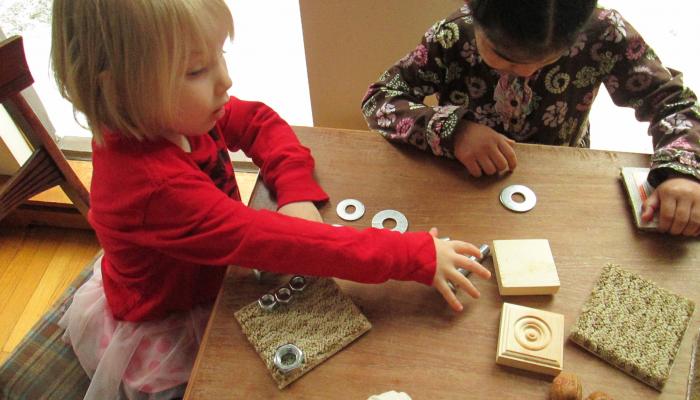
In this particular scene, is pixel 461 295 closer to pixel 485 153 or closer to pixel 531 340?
pixel 531 340

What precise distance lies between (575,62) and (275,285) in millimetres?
690

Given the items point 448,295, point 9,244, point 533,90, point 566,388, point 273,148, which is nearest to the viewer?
point 566,388

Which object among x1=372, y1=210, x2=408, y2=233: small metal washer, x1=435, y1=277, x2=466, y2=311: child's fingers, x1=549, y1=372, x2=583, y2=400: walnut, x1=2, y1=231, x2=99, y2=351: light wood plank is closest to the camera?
x1=549, y1=372, x2=583, y2=400: walnut

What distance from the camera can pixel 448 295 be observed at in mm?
686

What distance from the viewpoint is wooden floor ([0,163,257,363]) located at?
1.57m

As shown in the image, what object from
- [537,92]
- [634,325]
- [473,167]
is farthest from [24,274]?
[634,325]

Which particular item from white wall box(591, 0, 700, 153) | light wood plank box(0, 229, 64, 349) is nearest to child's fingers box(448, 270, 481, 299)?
white wall box(591, 0, 700, 153)

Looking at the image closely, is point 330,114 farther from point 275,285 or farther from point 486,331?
point 486,331

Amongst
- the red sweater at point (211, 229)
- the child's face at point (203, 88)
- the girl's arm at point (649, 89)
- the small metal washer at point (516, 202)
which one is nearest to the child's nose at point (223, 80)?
the child's face at point (203, 88)

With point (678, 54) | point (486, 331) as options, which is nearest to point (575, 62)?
point (486, 331)

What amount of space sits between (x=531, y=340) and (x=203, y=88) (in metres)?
0.54

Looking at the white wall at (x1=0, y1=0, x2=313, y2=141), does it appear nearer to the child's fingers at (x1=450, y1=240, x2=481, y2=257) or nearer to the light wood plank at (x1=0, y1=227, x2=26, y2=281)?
the light wood plank at (x1=0, y1=227, x2=26, y2=281)

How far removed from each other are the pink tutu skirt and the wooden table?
19 cm

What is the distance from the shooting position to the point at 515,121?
104cm
